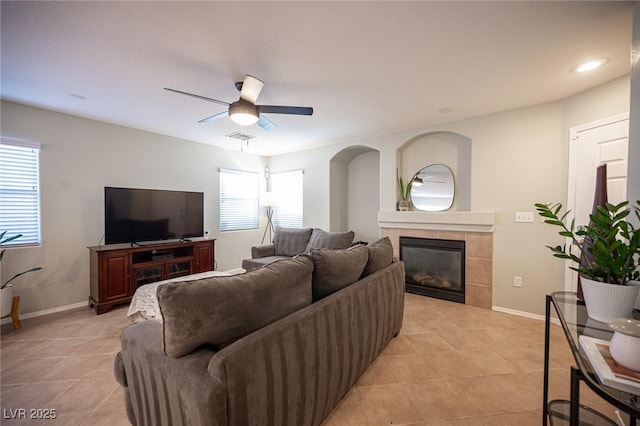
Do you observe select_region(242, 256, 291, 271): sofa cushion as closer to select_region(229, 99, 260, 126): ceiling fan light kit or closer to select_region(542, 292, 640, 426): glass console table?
select_region(229, 99, 260, 126): ceiling fan light kit

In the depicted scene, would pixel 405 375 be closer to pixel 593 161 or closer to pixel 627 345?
pixel 627 345

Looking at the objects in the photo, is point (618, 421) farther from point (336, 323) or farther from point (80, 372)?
point (80, 372)

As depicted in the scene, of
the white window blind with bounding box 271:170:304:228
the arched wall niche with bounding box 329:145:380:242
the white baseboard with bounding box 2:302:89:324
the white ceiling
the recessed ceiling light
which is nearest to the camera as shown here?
the white ceiling

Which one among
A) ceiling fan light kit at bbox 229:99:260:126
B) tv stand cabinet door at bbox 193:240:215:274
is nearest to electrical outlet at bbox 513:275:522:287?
ceiling fan light kit at bbox 229:99:260:126

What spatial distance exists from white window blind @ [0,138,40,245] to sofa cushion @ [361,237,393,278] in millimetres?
4016

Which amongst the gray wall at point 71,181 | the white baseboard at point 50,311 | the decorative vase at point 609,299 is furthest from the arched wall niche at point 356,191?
the white baseboard at point 50,311

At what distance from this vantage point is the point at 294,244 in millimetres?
4258

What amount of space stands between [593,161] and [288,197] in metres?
4.64

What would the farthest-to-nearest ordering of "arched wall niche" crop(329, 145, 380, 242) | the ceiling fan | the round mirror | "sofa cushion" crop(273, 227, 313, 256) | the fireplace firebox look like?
1. "arched wall niche" crop(329, 145, 380, 242)
2. "sofa cushion" crop(273, 227, 313, 256)
3. the round mirror
4. the fireplace firebox
5. the ceiling fan

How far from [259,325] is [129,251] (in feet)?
10.2

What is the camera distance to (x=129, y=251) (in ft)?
10.9

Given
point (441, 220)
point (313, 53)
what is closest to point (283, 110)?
point (313, 53)

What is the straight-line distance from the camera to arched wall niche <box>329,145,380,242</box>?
488cm

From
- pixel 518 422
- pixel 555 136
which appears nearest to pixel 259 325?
pixel 518 422
